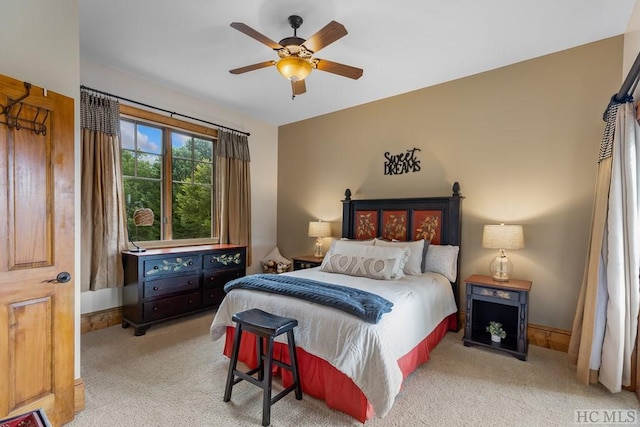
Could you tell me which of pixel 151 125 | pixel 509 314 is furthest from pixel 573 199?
pixel 151 125

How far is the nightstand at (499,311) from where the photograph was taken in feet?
9.29

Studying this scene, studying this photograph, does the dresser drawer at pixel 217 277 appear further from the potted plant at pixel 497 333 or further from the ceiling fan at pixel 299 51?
the potted plant at pixel 497 333

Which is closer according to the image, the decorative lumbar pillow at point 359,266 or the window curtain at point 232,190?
the decorative lumbar pillow at point 359,266

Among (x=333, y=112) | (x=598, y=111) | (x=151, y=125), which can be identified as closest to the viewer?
(x=598, y=111)

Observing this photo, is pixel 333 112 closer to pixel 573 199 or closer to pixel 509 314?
pixel 573 199

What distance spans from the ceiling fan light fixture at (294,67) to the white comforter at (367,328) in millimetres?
1841

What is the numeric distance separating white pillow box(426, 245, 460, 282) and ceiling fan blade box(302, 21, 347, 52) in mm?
2475

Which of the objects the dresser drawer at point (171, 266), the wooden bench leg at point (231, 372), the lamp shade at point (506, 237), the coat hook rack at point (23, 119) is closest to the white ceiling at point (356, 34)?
the coat hook rack at point (23, 119)

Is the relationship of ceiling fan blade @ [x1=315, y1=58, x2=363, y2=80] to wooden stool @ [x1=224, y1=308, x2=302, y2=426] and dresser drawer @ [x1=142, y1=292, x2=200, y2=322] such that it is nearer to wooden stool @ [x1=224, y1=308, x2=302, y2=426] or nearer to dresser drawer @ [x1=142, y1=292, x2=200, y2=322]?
wooden stool @ [x1=224, y1=308, x2=302, y2=426]

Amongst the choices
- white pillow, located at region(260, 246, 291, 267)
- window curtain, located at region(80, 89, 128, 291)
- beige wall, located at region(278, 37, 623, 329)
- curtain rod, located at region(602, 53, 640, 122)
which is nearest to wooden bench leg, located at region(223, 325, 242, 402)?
window curtain, located at region(80, 89, 128, 291)

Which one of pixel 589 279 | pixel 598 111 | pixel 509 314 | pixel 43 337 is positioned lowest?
pixel 509 314

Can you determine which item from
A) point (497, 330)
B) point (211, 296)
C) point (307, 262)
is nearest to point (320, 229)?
point (307, 262)

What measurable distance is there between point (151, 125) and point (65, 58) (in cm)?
204

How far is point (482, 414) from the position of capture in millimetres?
2047
